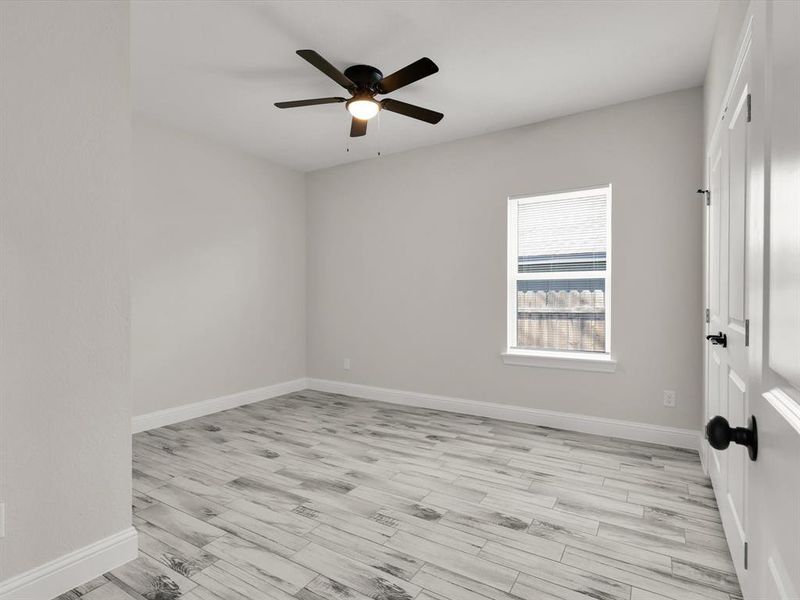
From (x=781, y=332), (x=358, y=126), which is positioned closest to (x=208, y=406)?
(x=358, y=126)

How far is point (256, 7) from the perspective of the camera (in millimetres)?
2447

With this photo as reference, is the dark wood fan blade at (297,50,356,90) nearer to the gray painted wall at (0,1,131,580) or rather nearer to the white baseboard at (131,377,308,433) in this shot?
the gray painted wall at (0,1,131,580)

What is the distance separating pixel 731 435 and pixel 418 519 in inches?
76.9

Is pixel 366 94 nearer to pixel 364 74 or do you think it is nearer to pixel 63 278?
pixel 364 74

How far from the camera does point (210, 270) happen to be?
15.1 feet

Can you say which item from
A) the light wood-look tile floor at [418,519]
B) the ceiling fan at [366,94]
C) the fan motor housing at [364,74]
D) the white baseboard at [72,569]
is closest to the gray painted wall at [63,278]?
the white baseboard at [72,569]

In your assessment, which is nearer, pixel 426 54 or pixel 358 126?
pixel 426 54

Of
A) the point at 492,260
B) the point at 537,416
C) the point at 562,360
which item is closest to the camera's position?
the point at 562,360

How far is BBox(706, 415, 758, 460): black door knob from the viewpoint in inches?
27.8

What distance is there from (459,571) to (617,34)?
9.99ft

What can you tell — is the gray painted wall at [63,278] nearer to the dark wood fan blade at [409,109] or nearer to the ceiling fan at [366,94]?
the ceiling fan at [366,94]

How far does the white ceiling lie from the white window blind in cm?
81

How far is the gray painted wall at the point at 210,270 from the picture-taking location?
403cm

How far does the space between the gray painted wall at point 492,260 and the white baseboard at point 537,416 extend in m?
0.07
